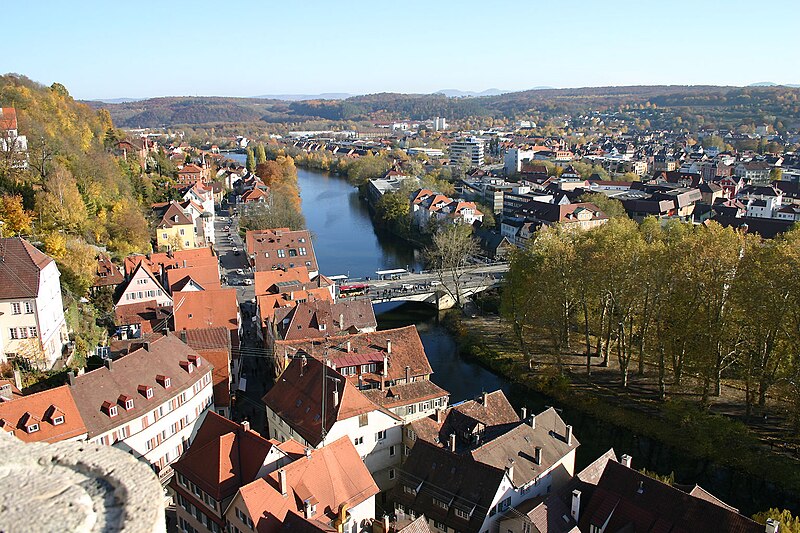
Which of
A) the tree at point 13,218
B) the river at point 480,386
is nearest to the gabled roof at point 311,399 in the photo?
the river at point 480,386

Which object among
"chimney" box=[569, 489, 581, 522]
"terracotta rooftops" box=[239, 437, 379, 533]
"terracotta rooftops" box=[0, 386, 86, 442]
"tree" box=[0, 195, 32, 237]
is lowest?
"chimney" box=[569, 489, 581, 522]

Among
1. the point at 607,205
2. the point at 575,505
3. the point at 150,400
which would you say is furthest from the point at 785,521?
the point at 607,205

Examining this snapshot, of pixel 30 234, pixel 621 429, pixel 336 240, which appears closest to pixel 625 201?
pixel 336 240

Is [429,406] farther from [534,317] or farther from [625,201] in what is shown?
[625,201]

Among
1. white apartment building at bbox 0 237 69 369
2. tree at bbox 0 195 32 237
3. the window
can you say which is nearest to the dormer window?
white apartment building at bbox 0 237 69 369

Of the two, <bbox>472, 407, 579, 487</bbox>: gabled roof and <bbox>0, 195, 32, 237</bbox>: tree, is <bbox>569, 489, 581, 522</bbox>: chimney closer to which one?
<bbox>472, 407, 579, 487</bbox>: gabled roof
